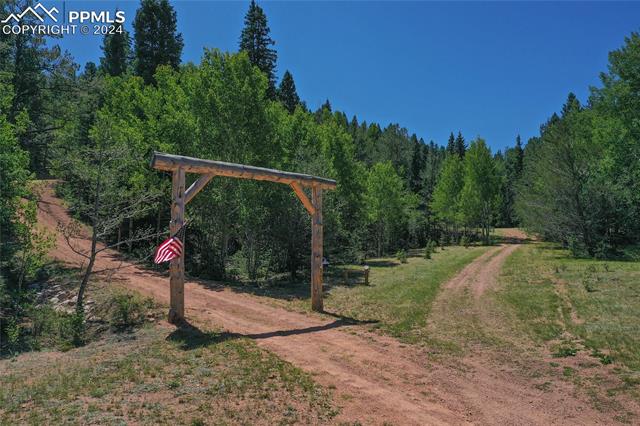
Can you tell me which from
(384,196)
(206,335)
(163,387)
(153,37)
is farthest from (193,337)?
(153,37)

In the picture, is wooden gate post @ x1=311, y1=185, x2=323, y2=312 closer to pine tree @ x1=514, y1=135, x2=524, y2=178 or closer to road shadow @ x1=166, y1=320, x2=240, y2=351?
road shadow @ x1=166, y1=320, x2=240, y2=351

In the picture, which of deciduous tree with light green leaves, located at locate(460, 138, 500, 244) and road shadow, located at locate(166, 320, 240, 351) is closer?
road shadow, located at locate(166, 320, 240, 351)

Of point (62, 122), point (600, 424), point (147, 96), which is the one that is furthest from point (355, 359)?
point (147, 96)

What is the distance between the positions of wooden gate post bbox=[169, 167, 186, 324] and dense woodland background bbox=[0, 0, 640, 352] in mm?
1214

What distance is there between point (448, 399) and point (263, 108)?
689 inches

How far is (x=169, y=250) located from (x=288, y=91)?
1731 inches

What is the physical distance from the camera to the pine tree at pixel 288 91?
50.3 meters

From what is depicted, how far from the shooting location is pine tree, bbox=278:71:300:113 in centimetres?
5031

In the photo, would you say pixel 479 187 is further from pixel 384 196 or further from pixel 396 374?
pixel 396 374

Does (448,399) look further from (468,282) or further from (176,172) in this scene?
(468,282)

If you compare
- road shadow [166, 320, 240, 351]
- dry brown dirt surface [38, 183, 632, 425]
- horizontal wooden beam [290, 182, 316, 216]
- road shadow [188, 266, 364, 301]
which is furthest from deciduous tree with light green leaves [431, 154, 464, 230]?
road shadow [166, 320, 240, 351]

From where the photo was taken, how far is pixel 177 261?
1138 cm

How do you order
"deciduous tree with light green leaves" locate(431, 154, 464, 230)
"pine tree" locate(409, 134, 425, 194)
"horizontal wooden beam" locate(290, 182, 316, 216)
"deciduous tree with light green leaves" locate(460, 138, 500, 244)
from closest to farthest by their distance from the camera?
1. "horizontal wooden beam" locate(290, 182, 316, 216)
2. "deciduous tree with light green leaves" locate(460, 138, 500, 244)
3. "deciduous tree with light green leaves" locate(431, 154, 464, 230)
4. "pine tree" locate(409, 134, 425, 194)

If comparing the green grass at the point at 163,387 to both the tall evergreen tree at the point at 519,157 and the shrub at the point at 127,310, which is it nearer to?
the shrub at the point at 127,310
